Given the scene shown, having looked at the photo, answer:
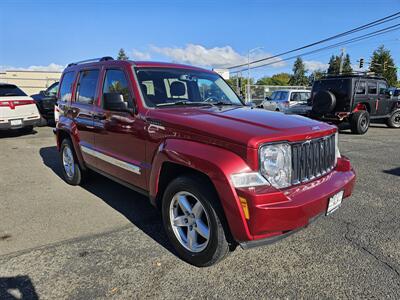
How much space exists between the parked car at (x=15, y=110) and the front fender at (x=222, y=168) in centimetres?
926

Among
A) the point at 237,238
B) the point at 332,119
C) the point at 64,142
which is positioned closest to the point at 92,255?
the point at 237,238

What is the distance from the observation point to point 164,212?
10.9ft

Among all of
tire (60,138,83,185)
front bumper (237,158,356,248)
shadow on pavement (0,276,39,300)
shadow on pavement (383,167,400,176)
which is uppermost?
front bumper (237,158,356,248)

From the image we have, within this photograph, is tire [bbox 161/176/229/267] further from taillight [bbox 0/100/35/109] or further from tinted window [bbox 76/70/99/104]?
taillight [bbox 0/100/35/109]

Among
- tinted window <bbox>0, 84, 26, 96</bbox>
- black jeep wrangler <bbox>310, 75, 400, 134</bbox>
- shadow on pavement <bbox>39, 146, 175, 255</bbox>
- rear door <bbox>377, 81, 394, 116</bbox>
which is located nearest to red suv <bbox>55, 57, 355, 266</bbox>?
shadow on pavement <bbox>39, 146, 175, 255</bbox>

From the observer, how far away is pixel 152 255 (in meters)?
3.29

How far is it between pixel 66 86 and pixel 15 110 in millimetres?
5889

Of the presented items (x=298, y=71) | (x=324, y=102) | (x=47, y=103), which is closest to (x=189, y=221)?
(x=324, y=102)

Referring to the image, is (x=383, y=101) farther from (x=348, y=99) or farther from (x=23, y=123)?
(x=23, y=123)

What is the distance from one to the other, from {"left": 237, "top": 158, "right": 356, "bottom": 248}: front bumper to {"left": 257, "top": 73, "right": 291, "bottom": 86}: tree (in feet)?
383

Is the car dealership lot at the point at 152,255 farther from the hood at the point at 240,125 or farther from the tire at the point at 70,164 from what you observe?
the hood at the point at 240,125

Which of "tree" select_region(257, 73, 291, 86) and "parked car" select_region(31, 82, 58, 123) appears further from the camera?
"tree" select_region(257, 73, 291, 86)

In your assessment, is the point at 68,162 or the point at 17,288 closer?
the point at 17,288

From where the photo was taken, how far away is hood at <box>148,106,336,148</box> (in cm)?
271
